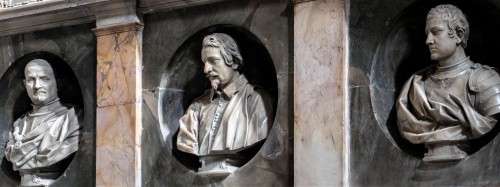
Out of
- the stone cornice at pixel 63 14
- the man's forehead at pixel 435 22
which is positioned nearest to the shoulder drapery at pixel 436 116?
the man's forehead at pixel 435 22

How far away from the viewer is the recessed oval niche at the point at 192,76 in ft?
37.6

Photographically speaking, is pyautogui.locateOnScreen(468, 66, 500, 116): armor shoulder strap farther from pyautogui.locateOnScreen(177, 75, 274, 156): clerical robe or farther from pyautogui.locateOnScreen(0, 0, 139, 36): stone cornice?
pyautogui.locateOnScreen(0, 0, 139, 36): stone cornice

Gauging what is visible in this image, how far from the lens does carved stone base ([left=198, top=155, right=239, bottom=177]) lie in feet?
36.0

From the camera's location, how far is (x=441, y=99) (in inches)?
382

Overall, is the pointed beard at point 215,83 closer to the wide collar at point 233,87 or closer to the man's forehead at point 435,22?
the wide collar at point 233,87

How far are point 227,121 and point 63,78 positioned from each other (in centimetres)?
289

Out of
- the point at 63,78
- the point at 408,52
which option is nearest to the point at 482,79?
the point at 408,52

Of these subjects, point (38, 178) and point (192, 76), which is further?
point (38, 178)

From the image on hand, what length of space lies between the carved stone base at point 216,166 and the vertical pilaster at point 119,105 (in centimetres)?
91

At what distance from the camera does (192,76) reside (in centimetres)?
1191

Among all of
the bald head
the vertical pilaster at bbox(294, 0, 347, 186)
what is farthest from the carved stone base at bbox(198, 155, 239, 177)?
the bald head

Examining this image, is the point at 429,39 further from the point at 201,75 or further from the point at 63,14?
the point at 63,14

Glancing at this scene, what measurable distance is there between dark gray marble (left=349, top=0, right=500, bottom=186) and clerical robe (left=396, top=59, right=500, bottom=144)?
257 millimetres

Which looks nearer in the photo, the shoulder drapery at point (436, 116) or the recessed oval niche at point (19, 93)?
the shoulder drapery at point (436, 116)
